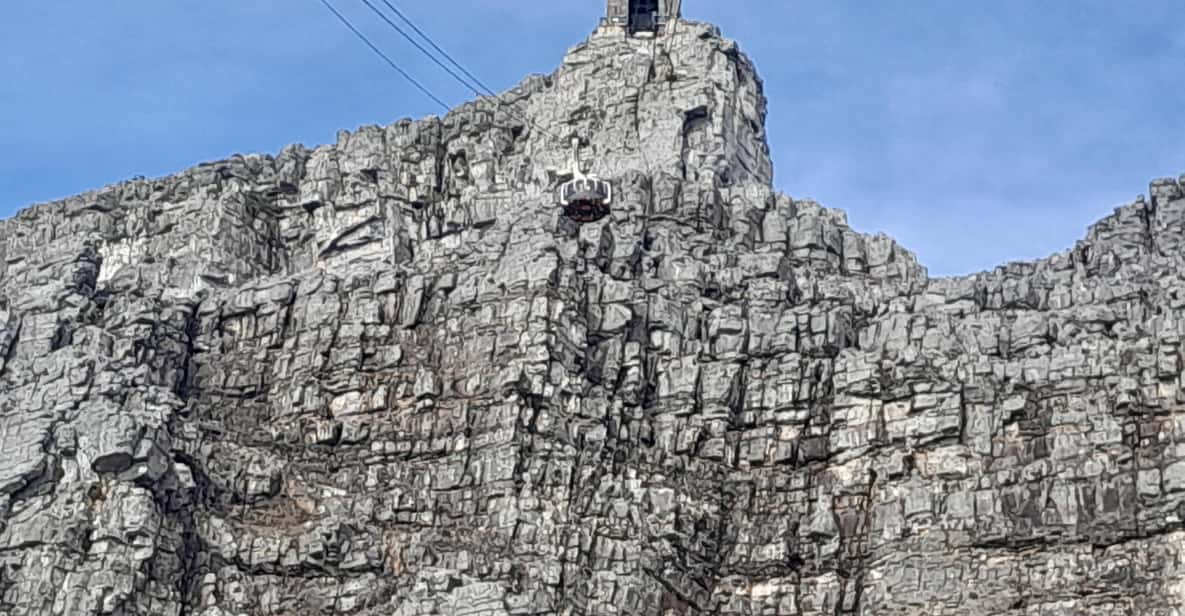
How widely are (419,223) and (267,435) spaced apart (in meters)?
16.8

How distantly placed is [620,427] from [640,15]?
32573mm

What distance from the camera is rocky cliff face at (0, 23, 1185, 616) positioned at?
80.1 meters

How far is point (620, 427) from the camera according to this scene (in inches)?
3378

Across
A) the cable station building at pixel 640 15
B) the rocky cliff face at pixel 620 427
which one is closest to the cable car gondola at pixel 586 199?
the rocky cliff face at pixel 620 427

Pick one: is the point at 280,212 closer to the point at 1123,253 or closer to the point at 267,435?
the point at 267,435

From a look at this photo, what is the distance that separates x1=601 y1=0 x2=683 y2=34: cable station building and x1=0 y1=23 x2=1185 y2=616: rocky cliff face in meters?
13.8

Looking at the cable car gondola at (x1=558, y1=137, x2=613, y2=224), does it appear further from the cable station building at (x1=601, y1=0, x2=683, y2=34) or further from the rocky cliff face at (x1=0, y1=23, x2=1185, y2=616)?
the cable station building at (x1=601, y1=0, x2=683, y2=34)

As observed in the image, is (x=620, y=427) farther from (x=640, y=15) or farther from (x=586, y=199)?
(x=640, y=15)

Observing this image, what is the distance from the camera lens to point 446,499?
8419 centimetres

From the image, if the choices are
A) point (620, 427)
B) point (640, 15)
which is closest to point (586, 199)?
point (620, 427)

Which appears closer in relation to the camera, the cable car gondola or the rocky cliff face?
the rocky cliff face

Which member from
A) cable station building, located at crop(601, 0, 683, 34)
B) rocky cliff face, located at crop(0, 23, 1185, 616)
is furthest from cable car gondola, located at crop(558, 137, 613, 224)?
cable station building, located at crop(601, 0, 683, 34)

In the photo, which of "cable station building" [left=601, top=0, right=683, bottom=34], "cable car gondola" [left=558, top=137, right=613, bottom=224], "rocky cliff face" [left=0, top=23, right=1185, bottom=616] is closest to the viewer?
"rocky cliff face" [left=0, top=23, right=1185, bottom=616]

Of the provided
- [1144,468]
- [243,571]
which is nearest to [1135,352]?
[1144,468]
